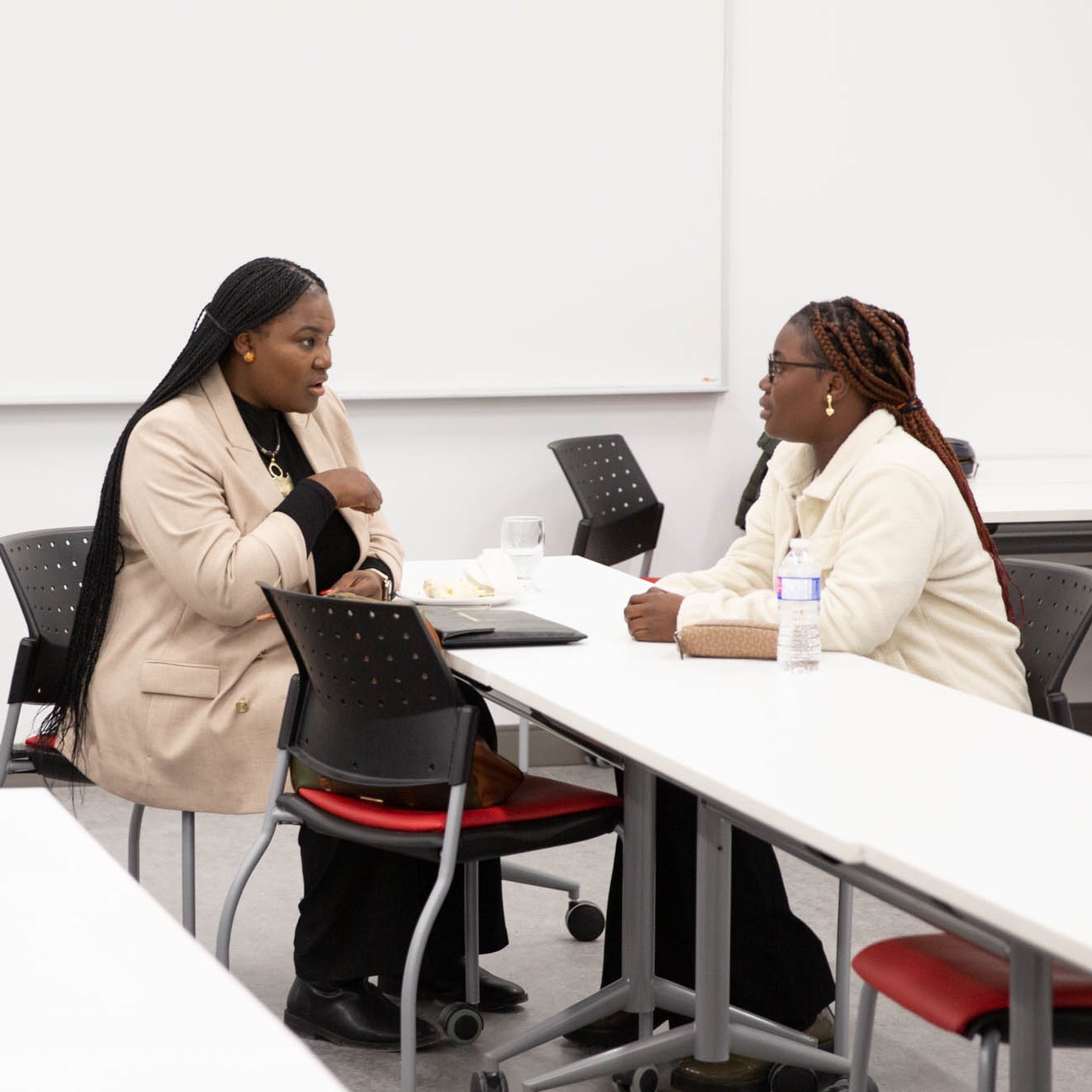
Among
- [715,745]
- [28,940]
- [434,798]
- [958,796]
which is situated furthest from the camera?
[434,798]

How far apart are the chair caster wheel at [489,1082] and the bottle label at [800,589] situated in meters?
0.93

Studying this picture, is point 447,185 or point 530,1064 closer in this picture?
point 530,1064

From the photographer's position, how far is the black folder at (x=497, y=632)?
2.66 meters

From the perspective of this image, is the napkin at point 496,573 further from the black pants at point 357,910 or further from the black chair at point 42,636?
the black chair at point 42,636

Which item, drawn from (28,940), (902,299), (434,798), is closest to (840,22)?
(902,299)

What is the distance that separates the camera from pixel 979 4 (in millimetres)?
5055

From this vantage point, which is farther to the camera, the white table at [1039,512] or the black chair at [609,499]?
the black chair at [609,499]

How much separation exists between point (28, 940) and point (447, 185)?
3.67 metres

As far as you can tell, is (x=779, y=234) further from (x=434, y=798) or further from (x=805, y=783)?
(x=805, y=783)

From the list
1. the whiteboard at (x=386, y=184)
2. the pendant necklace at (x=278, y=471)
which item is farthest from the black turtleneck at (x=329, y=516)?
the whiteboard at (x=386, y=184)

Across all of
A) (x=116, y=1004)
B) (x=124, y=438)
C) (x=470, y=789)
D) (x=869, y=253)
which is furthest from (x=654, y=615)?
(x=869, y=253)

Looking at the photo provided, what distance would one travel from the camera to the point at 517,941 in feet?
11.7

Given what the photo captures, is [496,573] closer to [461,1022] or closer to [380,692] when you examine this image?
[380,692]

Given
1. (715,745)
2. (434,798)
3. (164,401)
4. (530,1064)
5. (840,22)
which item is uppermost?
(840,22)
